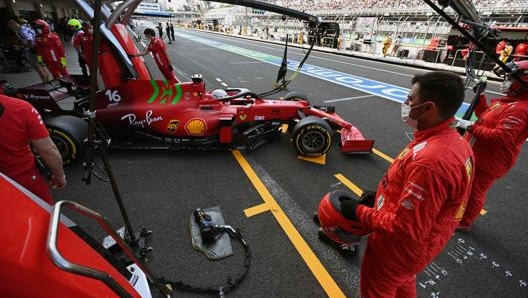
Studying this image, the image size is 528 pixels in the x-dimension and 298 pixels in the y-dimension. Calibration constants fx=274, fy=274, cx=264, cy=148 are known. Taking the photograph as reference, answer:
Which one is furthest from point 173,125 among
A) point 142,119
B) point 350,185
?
point 350,185

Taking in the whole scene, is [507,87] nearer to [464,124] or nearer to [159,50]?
[464,124]

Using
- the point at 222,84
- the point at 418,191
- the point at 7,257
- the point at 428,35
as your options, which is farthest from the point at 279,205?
the point at 428,35

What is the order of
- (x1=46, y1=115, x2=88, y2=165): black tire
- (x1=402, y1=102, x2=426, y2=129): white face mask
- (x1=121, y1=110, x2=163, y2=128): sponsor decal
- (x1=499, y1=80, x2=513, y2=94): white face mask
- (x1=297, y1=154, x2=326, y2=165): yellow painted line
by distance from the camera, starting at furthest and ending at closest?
(x1=297, y1=154, x2=326, y2=165): yellow painted line → (x1=121, y1=110, x2=163, y2=128): sponsor decal → (x1=46, y1=115, x2=88, y2=165): black tire → (x1=499, y1=80, x2=513, y2=94): white face mask → (x1=402, y1=102, x2=426, y2=129): white face mask

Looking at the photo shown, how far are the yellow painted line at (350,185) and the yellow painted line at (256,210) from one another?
127cm

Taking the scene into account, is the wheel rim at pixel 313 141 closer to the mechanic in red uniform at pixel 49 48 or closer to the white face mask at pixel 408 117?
the white face mask at pixel 408 117

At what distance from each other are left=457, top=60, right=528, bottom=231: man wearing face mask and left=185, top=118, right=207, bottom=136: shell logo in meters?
3.44

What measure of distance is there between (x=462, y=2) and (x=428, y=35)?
63.0ft

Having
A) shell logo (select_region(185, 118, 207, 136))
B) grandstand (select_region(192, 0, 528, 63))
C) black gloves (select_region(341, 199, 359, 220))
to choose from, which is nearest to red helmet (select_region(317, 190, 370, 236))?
black gloves (select_region(341, 199, 359, 220))

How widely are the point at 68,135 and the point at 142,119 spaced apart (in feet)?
3.36

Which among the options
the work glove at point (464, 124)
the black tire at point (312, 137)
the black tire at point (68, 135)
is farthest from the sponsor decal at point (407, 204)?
the black tire at point (68, 135)

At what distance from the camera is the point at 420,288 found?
249 cm

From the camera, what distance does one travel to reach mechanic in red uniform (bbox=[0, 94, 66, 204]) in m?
1.86

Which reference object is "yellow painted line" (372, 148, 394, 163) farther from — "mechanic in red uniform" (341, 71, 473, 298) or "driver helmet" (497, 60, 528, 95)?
"mechanic in red uniform" (341, 71, 473, 298)

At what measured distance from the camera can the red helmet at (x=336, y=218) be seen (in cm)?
192
